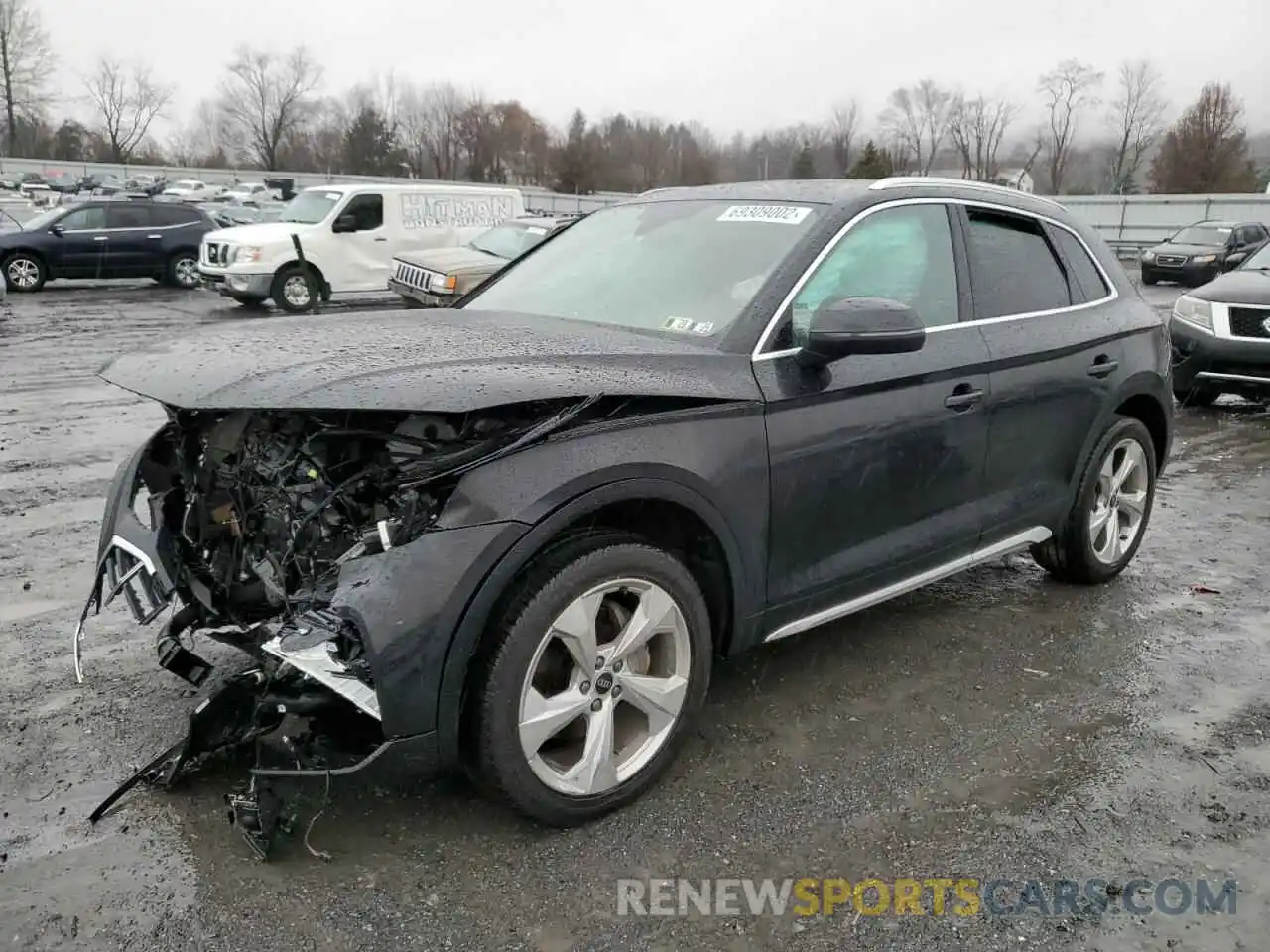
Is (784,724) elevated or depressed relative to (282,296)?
depressed

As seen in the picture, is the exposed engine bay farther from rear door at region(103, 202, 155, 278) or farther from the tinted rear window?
the tinted rear window

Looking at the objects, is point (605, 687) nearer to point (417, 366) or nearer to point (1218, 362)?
point (417, 366)

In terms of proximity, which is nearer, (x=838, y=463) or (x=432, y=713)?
(x=432, y=713)

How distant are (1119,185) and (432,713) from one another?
76166 millimetres

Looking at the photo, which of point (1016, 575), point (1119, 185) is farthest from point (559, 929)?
point (1119, 185)

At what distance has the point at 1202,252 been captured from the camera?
2484cm

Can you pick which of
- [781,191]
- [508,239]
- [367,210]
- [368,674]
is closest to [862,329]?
[781,191]

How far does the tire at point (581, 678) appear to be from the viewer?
8.61ft

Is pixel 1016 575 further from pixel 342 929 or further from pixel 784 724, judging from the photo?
pixel 342 929

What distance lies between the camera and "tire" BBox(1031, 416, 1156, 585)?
180 inches

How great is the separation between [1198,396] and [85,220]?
1804 centimetres

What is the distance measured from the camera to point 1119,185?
224 feet

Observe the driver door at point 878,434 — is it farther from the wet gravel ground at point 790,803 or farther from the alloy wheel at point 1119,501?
the alloy wheel at point 1119,501

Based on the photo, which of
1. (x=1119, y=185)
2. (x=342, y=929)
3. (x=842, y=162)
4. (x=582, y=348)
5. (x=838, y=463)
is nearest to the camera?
(x=342, y=929)
